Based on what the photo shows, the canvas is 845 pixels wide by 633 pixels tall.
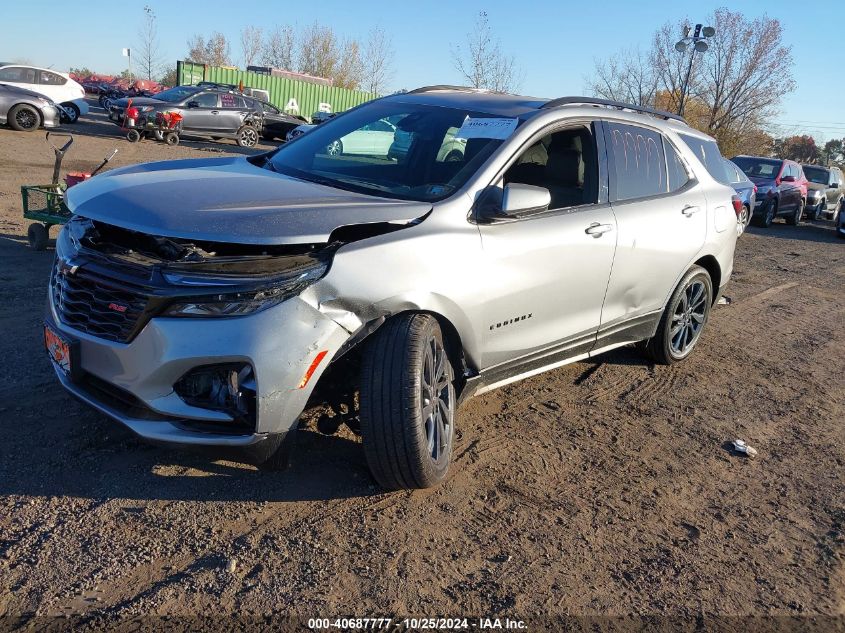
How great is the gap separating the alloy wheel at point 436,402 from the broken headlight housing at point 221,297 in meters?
0.78

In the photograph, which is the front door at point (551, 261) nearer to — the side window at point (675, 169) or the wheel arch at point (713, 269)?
the side window at point (675, 169)

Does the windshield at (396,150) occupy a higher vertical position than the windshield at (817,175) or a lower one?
higher

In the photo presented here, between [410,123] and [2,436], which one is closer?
[2,436]

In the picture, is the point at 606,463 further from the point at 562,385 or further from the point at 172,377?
the point at 172,377

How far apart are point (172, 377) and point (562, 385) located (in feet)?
9.99

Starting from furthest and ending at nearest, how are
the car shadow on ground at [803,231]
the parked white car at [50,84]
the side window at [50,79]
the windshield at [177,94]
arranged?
1. the windshield at [177,94]
2. the side window at [50,79]
3. the parked white car at [50,84]
4. the car shadow on ground at [803,231]

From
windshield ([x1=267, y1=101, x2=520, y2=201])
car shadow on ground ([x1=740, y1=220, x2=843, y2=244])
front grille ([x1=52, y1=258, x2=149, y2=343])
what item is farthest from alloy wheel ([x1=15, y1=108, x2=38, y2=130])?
front grille ([x1=52, y1=258, x2=149, y2=343])

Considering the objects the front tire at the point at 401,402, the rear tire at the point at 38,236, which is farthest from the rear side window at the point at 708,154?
the rear tire at the point at 38,236

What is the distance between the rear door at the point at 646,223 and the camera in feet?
15.7

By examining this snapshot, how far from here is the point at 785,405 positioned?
5367 mm

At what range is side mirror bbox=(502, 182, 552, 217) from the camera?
3736mm

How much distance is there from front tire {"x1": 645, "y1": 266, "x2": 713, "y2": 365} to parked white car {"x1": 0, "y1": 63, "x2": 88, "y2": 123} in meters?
20.3

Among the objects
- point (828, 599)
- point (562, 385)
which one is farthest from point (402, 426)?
point (562, 385)

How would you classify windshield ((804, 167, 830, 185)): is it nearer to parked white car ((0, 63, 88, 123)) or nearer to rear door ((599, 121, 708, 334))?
rear door ((599, 121, 708, 334))
